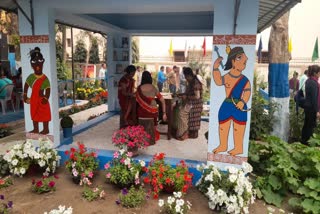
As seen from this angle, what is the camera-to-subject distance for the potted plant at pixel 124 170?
12.3 ft

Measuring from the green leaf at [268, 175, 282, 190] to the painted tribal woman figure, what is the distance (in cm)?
54

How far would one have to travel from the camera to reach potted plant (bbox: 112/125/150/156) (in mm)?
4188

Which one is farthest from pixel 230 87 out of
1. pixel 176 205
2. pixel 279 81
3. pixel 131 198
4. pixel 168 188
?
pixel 279 81

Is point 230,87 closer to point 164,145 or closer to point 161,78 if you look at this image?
point 164,145

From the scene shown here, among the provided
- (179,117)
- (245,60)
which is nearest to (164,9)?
(245,60)

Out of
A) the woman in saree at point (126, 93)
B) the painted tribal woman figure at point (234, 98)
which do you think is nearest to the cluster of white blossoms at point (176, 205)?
the painted tribal woman figure at point (234, 98)

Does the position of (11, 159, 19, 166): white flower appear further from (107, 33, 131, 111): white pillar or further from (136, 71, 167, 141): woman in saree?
(107, 33, 131, 111): white pillar

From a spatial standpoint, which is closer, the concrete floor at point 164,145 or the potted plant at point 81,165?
the potted plant at point 81,165

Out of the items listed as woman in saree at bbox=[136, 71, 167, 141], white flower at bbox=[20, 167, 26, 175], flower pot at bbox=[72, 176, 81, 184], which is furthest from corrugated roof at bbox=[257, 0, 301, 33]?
white flower at bbox=[20, 167, 26, 175]

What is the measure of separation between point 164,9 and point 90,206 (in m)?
3.02

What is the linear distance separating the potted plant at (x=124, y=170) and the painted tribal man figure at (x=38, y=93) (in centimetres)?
148

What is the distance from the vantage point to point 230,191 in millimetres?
3355

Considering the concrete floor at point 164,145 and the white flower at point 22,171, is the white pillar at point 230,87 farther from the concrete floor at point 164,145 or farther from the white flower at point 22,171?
the white flower at point 22,171

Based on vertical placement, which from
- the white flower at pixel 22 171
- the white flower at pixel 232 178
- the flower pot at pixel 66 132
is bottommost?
the white flower at pixel 22 171
